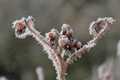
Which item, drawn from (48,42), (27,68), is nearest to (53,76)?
(27,68)

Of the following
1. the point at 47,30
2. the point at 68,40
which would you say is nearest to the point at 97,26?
the point at 68,40

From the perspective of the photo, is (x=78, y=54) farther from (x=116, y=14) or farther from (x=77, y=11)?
(x=77, y=11)

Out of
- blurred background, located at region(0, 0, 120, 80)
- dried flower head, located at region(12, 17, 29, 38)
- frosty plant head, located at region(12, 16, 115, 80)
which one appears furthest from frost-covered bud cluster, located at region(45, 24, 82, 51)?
blurred background, located at region(0, 0, 120, 80)

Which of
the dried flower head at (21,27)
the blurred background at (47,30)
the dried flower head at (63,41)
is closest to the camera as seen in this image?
the dried flower head at (63,41)

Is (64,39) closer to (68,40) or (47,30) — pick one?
(68,40)

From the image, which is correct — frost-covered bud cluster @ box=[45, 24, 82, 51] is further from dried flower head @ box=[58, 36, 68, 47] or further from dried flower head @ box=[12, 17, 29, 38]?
dried flower head @ box=[12, 17, 29, 38]

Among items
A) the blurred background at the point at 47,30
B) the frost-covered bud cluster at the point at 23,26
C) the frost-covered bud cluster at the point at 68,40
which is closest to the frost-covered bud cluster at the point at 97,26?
the frost-covered bud cluster at the point at 68,40

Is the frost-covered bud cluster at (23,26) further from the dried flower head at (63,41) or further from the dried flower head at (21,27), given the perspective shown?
the dried flower head at (63,41)

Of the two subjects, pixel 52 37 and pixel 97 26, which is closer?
pixel 52 37
